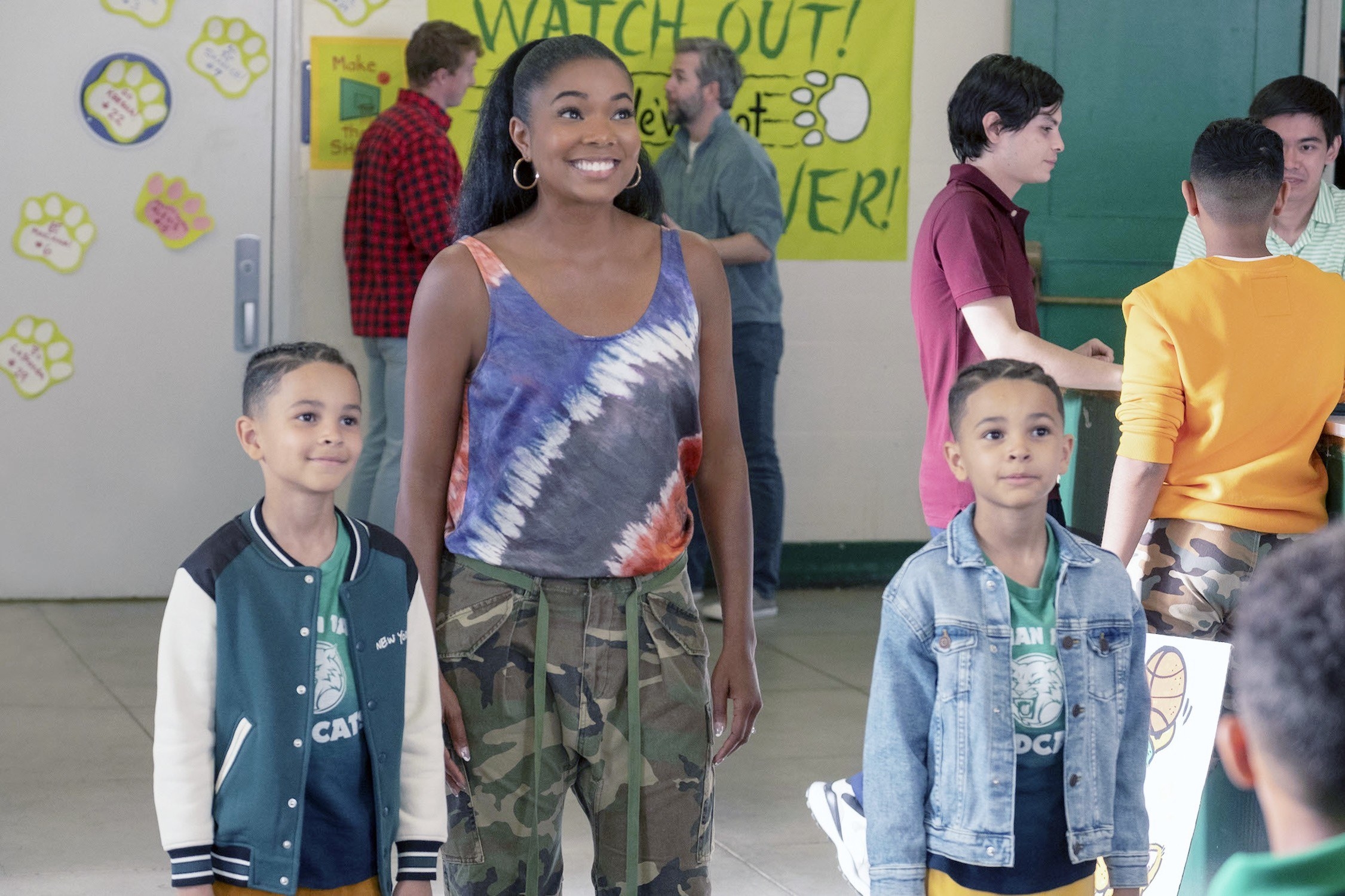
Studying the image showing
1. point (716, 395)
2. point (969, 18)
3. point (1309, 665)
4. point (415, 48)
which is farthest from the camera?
point (969, 18)

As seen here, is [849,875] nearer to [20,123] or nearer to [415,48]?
[415,48]

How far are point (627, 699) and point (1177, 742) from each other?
1.16 meters

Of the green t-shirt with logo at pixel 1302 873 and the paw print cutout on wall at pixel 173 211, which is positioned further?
the paw print cutout on wall at pixel 173 211

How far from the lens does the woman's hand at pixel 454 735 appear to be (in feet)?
6.24

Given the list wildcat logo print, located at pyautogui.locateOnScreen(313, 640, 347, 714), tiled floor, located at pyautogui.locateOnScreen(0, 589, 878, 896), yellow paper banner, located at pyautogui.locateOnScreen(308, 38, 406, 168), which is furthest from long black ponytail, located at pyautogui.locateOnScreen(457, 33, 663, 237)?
yellow paper banner, located at pyautogui.locateOnScreen(308, 38, 406, 168)

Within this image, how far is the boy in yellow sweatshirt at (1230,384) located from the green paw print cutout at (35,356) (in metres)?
4.13

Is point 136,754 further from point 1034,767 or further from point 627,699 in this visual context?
point 1034,767

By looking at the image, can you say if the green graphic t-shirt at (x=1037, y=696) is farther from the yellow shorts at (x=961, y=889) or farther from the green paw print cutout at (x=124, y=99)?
the green paw print cutout at (x=124, y=99)

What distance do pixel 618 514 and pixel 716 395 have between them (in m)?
0.23

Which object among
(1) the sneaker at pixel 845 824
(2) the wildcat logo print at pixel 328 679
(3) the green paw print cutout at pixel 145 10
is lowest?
(1) the sneaker at pixel 845 824

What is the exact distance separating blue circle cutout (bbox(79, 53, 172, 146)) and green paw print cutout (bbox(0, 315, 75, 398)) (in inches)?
27.1

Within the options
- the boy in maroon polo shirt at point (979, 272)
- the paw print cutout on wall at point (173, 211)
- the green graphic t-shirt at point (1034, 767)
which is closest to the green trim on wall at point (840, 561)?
the paw print cutout on wall at point (173, 211)

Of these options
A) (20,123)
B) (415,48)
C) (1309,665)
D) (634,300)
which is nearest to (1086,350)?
(634,300)

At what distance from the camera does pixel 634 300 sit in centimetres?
192
